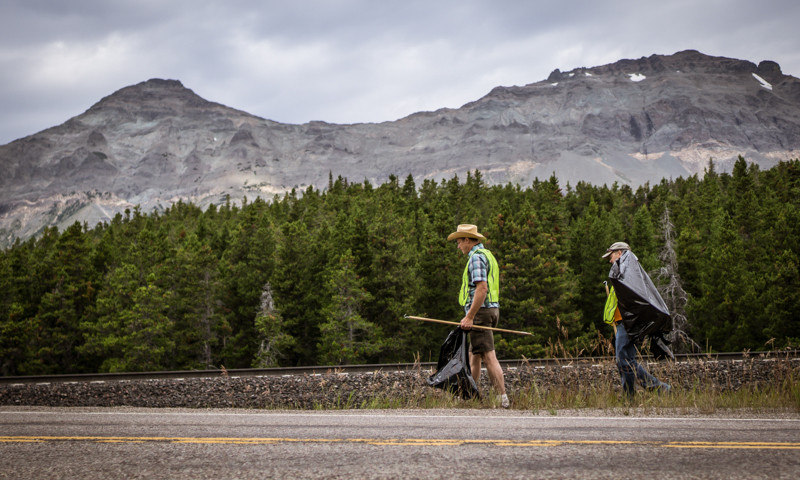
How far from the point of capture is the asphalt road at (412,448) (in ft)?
10.2

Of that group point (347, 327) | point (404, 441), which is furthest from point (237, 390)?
point (347, 327)

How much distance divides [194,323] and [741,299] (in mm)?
40578

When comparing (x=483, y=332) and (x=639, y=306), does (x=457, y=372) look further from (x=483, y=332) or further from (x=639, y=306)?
(x=639, y=306)

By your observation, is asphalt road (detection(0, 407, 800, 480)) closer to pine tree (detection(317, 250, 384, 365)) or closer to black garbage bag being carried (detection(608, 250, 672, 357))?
black garbage bag being carried (detection(608, 250, 672, 357))

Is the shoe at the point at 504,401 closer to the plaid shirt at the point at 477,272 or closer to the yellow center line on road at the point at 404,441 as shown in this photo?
the plaid shirt at the point at 477,272

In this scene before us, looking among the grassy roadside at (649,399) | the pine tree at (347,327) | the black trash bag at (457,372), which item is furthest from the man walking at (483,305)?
the pine tree at (347,327)

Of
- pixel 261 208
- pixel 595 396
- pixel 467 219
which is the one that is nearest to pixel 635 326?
pixel 595 396

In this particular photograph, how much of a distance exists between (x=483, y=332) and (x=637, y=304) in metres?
1.78

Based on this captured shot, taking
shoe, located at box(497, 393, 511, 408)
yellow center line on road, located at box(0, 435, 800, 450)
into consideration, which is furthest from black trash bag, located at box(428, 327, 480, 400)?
yellow center line on road, located at box(0, 435, 800, 450)

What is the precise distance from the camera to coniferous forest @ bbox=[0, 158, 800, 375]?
3666cm

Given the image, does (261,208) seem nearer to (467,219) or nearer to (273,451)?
(467,219)

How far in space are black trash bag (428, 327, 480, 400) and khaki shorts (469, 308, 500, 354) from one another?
15 cm

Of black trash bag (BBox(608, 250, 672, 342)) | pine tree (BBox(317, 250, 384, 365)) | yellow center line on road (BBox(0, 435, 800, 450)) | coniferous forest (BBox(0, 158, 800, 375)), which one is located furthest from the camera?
coniferous forest (BBox(0, 158, 800, 375))

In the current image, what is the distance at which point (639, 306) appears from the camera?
609 centimetres
